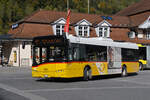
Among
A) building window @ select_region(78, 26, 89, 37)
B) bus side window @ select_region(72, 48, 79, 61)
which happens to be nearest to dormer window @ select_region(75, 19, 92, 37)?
building window @ select_region(78, 26, 89, 37)

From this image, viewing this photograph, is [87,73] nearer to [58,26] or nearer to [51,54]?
[51,54]

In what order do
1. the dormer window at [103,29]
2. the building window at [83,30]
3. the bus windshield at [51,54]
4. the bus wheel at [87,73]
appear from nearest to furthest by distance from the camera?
the bus windshield at [51,54] → the bus wheel at [87,73] → the building window at [83,30] → the dormer window at [103,29]

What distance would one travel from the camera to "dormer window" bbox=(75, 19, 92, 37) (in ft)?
129

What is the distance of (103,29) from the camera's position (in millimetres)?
41219

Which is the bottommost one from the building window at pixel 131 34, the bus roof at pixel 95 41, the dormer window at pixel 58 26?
the bus roof at pixel 95 41

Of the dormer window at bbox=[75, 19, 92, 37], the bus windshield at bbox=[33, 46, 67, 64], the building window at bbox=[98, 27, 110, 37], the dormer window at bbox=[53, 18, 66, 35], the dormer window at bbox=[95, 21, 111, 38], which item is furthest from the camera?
the building window at bbox=[98, 27, 110, 37]

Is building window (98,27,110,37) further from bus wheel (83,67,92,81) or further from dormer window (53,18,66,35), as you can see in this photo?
bus wheel (83,67,92,81)

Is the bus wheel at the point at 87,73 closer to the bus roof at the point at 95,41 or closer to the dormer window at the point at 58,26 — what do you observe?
the bus roof at the point at 95,41

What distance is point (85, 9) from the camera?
77.6m

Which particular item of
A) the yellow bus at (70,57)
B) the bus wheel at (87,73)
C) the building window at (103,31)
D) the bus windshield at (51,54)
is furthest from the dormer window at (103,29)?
the bus windshield at (51,54)

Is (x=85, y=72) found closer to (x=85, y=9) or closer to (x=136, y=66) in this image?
(x=136, y=66)

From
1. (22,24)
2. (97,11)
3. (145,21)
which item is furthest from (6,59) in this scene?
(97,11)

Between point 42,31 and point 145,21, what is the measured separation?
53.1 feet

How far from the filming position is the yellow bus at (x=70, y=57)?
656 inches
